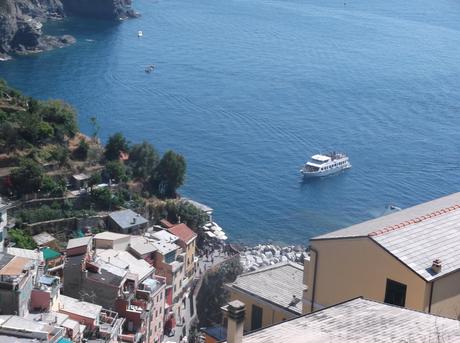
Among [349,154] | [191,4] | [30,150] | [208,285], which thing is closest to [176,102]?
[349,154]

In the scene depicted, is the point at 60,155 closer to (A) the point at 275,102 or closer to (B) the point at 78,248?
(B) the point at 78,248

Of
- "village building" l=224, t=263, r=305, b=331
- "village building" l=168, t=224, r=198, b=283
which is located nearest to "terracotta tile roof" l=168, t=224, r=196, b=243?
"village building" l=168, t=224, r=198, b=283

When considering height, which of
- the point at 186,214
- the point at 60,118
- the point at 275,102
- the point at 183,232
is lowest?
the point at 275,102

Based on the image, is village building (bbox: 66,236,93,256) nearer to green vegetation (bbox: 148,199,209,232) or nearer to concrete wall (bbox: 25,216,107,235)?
concrete wall (bbox: 25,216,107,235)

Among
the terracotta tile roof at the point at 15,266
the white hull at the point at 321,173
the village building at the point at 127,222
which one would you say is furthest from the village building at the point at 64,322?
the white hull at the point at 321,173

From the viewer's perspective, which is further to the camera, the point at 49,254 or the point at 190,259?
the point at 190,259

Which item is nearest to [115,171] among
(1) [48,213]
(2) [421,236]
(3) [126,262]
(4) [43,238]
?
(1) [48,213]

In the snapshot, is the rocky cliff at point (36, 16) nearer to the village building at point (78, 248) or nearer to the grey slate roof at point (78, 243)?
the grey slate roof at point (78, 243)

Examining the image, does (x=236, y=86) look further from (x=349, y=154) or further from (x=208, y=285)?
(x=208, y=285)
